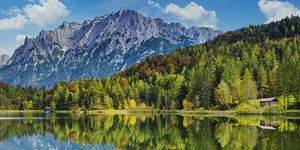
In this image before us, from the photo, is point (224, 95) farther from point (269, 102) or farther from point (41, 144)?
point (41, 144)

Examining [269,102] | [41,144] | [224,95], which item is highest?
[224,95]

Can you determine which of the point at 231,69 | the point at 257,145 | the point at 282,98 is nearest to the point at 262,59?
the point at 231,69

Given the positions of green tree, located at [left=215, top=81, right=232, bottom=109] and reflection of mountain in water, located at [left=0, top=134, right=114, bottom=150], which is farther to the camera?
green tree, located at [left=215, top=81, right=232, bottom=109]

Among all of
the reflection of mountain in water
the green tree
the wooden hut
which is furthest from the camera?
the green tree

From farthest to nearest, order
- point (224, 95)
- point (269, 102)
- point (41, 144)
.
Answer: point (224, 95), point (269, 102), point (41, 144)

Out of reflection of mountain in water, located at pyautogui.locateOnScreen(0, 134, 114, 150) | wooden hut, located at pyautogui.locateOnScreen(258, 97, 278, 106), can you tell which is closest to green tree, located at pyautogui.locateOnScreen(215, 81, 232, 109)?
wooden hut, located at pyautogui.locateOnScreen(258, 97, 278, 106)

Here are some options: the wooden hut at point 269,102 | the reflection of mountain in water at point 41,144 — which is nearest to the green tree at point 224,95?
the wooden hut at point 269,102

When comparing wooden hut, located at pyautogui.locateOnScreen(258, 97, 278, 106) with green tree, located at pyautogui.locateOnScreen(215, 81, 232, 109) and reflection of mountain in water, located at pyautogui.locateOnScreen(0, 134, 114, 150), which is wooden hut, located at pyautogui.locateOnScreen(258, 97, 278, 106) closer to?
green tree, located at pyautogui.locateOnScreen(215, 81, 232, 109)

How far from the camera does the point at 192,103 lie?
15350 cm

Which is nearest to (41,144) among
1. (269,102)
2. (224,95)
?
(224,95)

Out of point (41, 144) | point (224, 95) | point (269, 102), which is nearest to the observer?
point (41, 144)

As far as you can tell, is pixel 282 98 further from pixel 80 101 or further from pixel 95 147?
pixel 80 101

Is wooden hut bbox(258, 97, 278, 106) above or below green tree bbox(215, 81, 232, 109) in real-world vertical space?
below

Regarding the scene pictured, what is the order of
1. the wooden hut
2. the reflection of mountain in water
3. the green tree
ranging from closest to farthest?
the reflection of mountain in water, the wooden hut, the green tree
